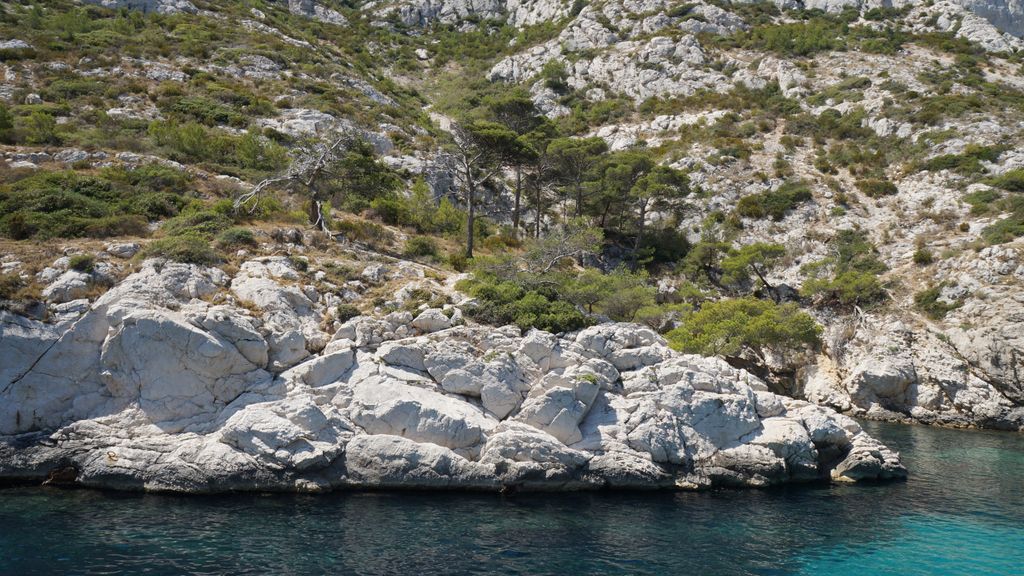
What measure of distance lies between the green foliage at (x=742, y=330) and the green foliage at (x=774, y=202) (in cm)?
1597

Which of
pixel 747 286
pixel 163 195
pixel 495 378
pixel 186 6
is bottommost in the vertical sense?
pixel 495 378

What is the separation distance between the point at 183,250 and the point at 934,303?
144 feet

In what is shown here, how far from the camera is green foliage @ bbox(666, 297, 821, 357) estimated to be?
2917 cm

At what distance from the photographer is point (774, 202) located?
49.9m

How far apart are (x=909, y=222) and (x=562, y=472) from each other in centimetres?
4346

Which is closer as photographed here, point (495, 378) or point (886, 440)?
point (495, 378)

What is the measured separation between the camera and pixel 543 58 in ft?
280

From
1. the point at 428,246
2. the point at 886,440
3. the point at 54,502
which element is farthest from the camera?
the point at 428,246

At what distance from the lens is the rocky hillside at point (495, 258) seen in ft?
58.5

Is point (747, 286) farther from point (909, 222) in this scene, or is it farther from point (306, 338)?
point (306, 338)

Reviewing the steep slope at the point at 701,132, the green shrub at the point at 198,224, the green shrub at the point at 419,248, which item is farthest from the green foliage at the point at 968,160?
the green shrub at the point at 198,224

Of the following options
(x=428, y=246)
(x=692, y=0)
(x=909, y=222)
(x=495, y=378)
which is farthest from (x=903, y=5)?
(x=495, y=378)

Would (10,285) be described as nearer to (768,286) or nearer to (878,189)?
(768,286)

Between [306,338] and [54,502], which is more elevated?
[306,338]
